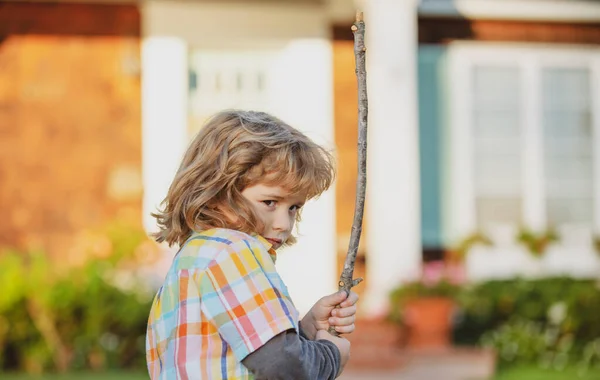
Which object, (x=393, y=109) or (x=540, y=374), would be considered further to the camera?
(x=393, y=109)

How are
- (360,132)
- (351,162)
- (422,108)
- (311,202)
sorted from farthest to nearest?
(422,108) → (351,162) → (311,202) → (360,132)

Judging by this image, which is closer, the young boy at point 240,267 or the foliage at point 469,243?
the young boy at point 240,267

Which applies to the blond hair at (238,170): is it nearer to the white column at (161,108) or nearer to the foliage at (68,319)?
the foliage at (68,319)

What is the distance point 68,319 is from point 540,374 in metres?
3.27

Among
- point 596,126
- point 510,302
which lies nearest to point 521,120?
point 596,126

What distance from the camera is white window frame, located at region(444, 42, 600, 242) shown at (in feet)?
29.3

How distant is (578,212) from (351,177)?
2111 mm

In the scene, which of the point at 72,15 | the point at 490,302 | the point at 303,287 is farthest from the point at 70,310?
the point at 490,302

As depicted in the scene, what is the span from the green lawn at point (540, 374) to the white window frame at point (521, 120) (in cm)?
191

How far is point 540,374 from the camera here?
6.94m

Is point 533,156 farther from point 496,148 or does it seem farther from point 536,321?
point 536,321

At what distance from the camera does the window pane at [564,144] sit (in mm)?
9102

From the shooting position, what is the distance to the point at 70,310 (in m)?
6.96

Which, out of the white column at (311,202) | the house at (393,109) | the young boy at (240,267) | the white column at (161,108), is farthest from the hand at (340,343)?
the white column at (161,108)
